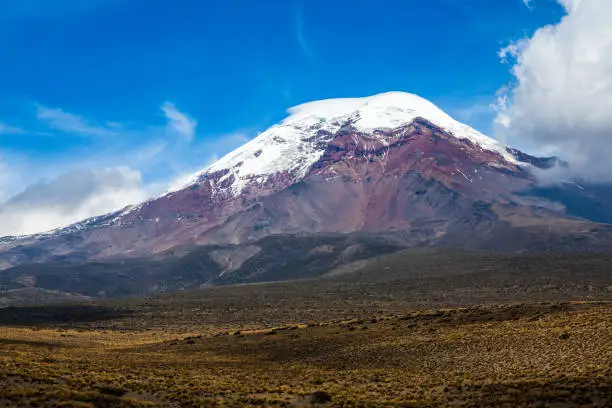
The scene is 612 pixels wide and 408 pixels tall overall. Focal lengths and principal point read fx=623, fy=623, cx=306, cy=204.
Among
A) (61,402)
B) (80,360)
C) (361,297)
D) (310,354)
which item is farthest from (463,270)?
(61,402)

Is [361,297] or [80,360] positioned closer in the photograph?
[80,360]

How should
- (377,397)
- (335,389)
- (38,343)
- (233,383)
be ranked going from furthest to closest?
(38,343) < (233,383) < (335,389) < (377,397)

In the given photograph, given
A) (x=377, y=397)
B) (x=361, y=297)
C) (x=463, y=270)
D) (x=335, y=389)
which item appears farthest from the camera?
(x=463, y=270)

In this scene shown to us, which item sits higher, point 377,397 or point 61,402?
point 61,402

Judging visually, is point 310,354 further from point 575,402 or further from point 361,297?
point 361,297

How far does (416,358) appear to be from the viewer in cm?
4634

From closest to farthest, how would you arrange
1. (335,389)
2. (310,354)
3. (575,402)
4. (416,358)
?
(575,402) < (335,389) < (416,358) < (310,354)

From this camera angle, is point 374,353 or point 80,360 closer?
point 80,360

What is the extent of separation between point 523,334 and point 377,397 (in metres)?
19.7

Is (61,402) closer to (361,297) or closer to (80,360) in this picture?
(80,360)

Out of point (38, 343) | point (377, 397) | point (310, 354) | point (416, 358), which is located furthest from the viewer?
point (38, 343)

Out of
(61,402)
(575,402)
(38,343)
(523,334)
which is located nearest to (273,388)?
(61,402)

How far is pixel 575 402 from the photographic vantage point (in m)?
27.2

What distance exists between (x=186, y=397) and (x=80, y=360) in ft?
61.1
